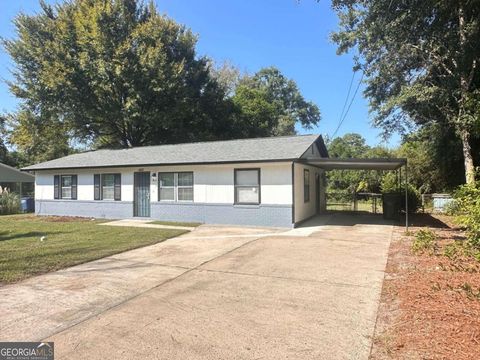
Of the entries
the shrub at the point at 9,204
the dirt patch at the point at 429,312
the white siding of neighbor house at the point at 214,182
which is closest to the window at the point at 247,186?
the white siding of neighbor house at the point at 214,182

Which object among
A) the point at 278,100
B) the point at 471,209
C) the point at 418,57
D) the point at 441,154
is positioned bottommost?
the point at 471,209

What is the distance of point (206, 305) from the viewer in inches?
189

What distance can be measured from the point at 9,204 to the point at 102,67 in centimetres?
1030

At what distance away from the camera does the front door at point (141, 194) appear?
15.8 metres

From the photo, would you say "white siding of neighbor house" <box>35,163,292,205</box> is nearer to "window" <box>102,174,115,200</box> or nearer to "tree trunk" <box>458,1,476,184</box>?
"window" <box>102,174,115,200</box>

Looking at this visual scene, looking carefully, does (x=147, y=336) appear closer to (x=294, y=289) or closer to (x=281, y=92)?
(x=294, y=289)

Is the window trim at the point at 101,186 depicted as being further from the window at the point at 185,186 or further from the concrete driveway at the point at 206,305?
the concrete driveway at the point at 206,305

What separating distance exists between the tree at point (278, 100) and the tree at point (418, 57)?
48.1 ft

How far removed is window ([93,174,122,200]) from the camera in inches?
645

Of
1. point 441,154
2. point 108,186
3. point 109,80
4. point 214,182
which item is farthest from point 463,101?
point 109,80

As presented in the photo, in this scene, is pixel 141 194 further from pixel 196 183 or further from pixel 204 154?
pixel 204 154

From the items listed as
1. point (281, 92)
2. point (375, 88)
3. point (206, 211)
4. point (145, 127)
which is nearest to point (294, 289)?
point (206, 211)

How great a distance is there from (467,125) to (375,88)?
575cm

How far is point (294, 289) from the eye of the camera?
18.2 feet
